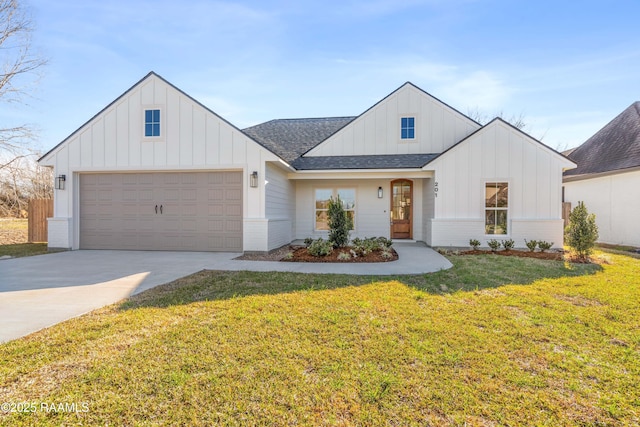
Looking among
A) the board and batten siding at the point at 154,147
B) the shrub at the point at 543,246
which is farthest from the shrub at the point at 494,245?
the board and batten siding at the point at 154,147

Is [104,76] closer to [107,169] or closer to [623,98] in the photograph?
[107,169]

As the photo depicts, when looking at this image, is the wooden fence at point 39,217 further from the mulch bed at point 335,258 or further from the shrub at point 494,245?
the shrub at point 494,245

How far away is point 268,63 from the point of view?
1097 cm

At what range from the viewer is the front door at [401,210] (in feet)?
40.8

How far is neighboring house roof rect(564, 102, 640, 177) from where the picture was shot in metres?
12.0

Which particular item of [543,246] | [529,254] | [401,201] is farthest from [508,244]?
[401,201]

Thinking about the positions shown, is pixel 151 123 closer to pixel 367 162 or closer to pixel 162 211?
pixel 162 211

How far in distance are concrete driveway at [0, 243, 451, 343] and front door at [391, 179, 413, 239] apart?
2291 mm

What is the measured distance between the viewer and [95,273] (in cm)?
661

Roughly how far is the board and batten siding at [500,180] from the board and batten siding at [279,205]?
17.5 feet

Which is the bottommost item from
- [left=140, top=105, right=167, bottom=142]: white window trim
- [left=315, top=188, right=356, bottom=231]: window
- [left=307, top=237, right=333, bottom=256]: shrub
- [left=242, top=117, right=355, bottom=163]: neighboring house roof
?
[left=307, top=237, right=333, bottom=256]: shrub

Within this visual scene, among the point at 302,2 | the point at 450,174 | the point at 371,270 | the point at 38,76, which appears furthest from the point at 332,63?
the point at 38,76

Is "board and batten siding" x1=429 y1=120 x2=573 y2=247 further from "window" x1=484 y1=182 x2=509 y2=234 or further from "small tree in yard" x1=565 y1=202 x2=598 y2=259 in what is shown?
"small tree in yard" x1=565 y1=202 x2=598 y2=259

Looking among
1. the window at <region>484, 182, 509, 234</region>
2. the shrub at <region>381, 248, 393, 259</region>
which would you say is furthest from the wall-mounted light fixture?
the window at <region>484, 182, 509, 234</region>
